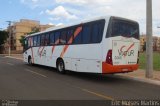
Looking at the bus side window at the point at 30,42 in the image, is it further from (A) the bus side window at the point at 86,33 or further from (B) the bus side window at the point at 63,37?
(A) the bus side window at the point at 86,33

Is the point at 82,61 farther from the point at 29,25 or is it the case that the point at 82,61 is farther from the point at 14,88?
the point at 29,25

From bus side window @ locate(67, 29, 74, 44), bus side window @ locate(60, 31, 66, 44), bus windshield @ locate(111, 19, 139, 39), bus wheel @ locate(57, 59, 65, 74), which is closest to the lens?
bus windshield @ locate(111, 19, 139, 39)

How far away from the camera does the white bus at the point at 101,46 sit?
15.4 m

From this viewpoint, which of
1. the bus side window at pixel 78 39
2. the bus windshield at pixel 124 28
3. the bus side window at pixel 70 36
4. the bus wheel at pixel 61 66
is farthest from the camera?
the bus wheel at pixel 61 66

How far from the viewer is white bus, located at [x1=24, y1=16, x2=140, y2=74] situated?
15430mm

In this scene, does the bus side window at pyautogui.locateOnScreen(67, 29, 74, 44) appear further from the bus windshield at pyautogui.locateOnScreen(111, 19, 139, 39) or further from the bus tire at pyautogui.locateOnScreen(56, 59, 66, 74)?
the bus windshield at pyautogui.locateOnScreen(111, 19, 139, 39)

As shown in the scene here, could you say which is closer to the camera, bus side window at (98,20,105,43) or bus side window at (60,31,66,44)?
bus side window at (98,20,105,43)

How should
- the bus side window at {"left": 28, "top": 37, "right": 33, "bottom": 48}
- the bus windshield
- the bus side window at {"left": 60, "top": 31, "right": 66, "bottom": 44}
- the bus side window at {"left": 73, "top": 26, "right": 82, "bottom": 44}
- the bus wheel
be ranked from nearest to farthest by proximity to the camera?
the bus windshield < the bus side window at {"left": 73, "top": 26, "right": 82, "bottom": 44} < the bus side window at {"left": 60, "top": 31, "right": 66, "bottom": 44} < the bus wheel < the bus side window at {"left": 28, "top": 37, "right": 33, "bottom": 48}

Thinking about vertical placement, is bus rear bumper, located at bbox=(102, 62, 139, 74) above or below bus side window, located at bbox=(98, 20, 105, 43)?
below

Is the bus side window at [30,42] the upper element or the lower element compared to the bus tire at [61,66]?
upper

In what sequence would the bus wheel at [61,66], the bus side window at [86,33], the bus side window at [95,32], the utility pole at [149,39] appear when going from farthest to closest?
the bus wheel at [61,66]
the utility pole at [149,39]
the bus side window at [86,33]
the bus side window at [95,32]

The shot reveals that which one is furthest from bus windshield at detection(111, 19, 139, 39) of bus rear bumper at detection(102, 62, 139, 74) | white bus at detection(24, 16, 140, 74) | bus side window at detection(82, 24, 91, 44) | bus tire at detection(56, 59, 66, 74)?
bus tire at detection(56, 59, 66, 74)

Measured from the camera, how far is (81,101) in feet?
34.3

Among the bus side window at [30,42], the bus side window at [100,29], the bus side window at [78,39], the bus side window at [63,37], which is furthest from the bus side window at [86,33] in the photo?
the bus side window at [30,42]
